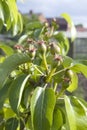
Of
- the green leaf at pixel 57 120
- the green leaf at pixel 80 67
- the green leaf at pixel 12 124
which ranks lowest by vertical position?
the green leaf at pixel 12 124

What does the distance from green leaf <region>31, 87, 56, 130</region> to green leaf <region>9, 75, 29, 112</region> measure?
3 centimetres

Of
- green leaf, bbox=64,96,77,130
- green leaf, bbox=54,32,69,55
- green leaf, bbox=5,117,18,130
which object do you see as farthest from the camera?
green leaf, bbox=54,32,69,55

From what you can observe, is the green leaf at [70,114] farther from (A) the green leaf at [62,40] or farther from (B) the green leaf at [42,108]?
(A) the green leaf at [62,40]

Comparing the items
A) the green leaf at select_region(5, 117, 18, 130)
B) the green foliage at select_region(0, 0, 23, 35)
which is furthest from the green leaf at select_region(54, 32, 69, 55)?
the green leaf at select_region(5, 117, 18, 130)

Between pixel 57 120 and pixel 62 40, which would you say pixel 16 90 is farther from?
pixel 62 40

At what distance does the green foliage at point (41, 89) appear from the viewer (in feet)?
3.17

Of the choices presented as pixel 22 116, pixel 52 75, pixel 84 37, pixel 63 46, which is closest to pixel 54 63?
pixel 52 75

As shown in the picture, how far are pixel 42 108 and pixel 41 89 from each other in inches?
1.9

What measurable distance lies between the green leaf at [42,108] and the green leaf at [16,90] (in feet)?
0.10

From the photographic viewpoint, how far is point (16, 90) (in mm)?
992

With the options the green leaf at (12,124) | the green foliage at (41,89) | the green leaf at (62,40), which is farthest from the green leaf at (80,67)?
the green leaf at (62,40)

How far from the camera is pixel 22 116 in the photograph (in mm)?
1073

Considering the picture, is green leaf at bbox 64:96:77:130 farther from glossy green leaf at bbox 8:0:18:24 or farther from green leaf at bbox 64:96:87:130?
glossy green leaf at bbox 8:0:18:24

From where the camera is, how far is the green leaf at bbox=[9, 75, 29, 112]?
3.18 ft
